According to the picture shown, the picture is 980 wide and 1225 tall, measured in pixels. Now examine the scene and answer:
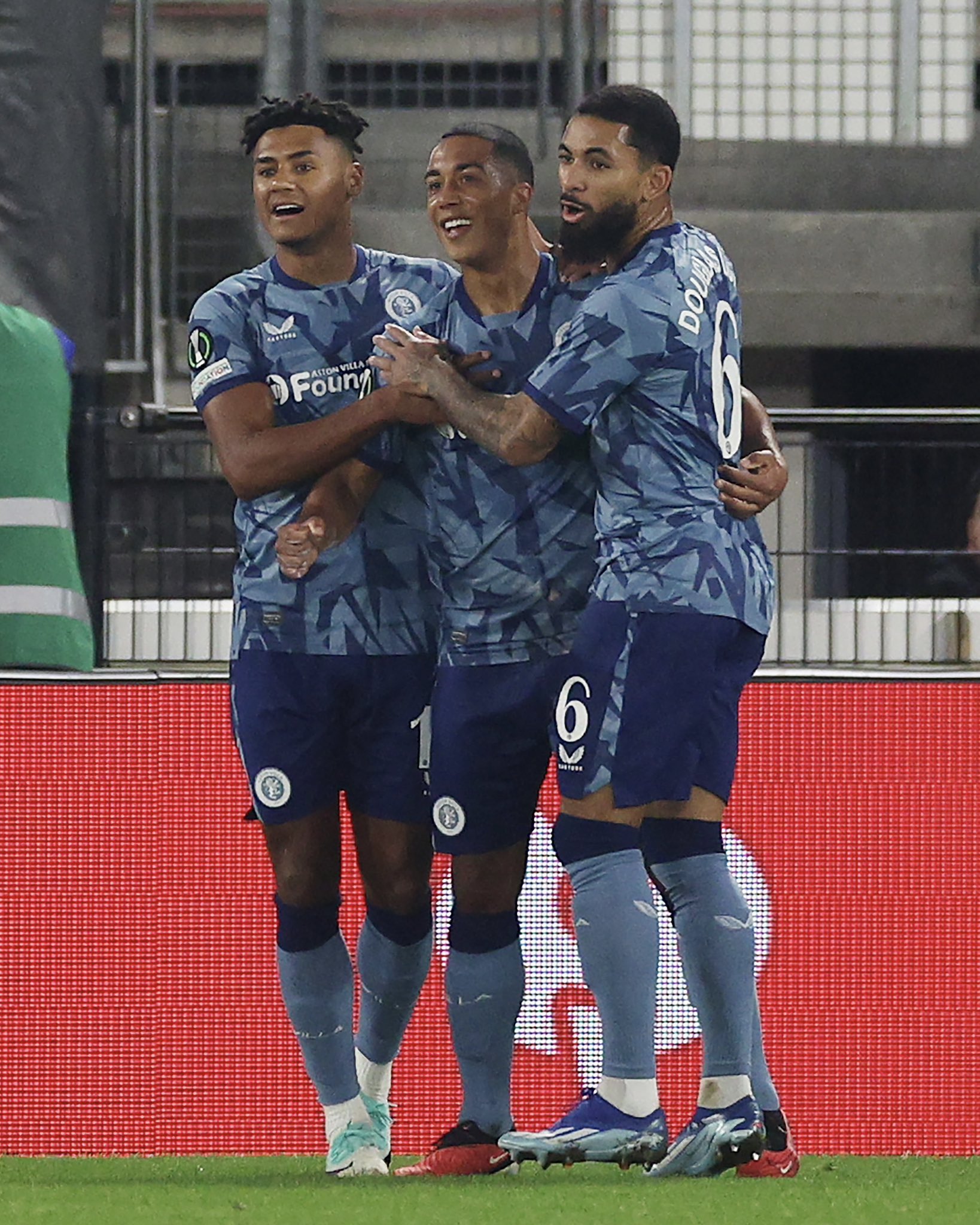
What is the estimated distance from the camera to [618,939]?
385 centimetres

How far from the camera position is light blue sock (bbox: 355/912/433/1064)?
437 cm

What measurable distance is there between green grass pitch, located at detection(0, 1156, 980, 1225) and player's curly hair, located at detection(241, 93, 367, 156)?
6.28ft

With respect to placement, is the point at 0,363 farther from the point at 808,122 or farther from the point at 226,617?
the point at 808,122

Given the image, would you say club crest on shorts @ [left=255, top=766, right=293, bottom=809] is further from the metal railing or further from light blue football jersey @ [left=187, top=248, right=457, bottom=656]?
the metal railing

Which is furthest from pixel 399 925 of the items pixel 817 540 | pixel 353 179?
pixel 817 540

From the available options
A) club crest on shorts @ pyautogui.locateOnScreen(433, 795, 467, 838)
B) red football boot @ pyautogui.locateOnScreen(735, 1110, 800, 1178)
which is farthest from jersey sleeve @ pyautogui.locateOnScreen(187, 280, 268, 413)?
red football boot @ pyautogui.locateOnScreen(735, 1110, 800, 1178)

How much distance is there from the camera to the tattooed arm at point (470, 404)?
3.87 metres

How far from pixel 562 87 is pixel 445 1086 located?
497 cm

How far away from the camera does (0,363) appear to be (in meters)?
5.81

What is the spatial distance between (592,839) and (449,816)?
1.15 ft

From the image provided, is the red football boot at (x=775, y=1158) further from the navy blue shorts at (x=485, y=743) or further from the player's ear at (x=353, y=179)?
the player's ear at (x=353, y=179)

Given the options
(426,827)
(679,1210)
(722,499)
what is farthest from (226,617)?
(679,1210)

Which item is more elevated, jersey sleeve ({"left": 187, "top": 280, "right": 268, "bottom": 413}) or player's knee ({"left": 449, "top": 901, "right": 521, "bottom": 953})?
jersey sleeve ({"left": 187, "top": 280, "right": 268, "bottom": 413})

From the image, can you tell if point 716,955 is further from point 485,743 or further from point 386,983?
point 386,983
